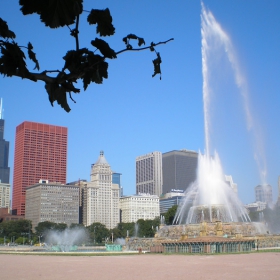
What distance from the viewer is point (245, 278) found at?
2109cm

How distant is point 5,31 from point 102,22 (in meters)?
0.95

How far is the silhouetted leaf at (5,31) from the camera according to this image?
3.92m

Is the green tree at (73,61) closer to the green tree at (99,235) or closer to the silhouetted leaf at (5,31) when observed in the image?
the silhouetted leaf at (5,31)

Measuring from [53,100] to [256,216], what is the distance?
130m

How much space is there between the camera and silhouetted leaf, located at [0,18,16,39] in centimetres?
392

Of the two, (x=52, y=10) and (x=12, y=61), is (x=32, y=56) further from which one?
(x=52, y=10)

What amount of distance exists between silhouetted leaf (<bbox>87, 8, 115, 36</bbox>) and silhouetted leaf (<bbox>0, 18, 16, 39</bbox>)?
2.66ft

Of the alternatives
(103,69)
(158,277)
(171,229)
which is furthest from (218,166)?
(103,69)

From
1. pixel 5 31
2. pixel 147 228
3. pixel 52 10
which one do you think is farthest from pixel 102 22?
pixel 147 228

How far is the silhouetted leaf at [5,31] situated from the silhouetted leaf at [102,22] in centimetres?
81

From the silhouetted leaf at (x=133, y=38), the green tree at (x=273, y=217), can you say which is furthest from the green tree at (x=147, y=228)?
the silhouetted leaf at (x=133, y=38)

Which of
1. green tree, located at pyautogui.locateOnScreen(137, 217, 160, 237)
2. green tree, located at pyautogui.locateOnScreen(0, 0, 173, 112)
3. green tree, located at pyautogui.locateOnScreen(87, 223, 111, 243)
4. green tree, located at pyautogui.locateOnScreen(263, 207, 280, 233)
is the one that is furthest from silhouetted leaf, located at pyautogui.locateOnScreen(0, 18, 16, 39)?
green tree, located at pyautogui.locateOnScreen(87, 223, 111, 243)

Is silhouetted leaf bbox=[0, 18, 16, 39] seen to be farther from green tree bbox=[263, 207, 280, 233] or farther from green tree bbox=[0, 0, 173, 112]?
green tree bbox=[263, 207, 280, 233]

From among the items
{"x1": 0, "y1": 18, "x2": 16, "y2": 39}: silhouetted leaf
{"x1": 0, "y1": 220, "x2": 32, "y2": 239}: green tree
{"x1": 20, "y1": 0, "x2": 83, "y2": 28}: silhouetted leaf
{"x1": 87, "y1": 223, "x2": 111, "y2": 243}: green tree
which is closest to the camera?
{"x1": 20, "y1": 0, "x2": 83, "y2": 28}: silhouetted leaf
